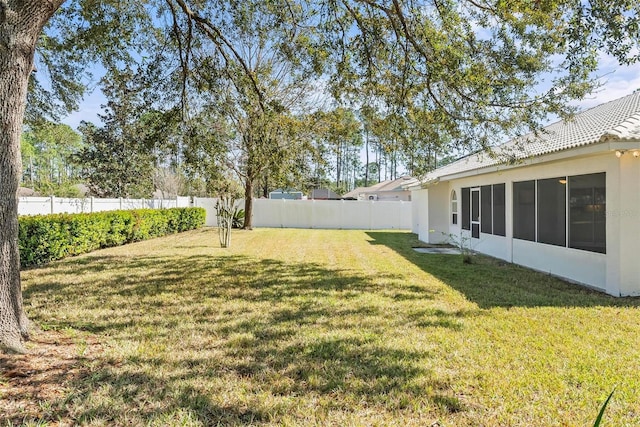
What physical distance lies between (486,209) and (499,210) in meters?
0.84

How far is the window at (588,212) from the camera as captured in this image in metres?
7.13

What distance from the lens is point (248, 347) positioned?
170 inches

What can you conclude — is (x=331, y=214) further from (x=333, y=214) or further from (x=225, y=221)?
(x=225, y=221)

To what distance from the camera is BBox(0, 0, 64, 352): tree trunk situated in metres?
3.87

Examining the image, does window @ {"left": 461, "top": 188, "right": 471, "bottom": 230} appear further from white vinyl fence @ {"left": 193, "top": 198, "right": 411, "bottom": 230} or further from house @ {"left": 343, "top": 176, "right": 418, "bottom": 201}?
house @ {"left": 343, "top": 176, "right": 418, "bottom": 201}

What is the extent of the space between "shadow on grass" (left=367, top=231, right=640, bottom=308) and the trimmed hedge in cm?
948

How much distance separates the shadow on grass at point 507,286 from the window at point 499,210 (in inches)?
35.0

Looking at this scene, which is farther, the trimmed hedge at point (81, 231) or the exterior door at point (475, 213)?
the exterior door at point (475, 213)

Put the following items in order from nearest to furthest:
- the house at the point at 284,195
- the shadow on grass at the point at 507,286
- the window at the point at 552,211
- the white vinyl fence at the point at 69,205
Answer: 1. the shadow on grass at the point at 507,286
2. the window at the point at 552,211
3. the white vinyl fence at the point at 69,205
4. the house at the point at 284,195

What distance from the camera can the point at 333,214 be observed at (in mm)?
24188

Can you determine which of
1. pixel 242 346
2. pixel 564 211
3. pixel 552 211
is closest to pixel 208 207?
pixel 552 211

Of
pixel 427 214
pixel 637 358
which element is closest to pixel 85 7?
pixel 637 358

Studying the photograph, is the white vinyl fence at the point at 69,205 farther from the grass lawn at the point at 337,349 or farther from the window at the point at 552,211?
the window at the point at 552,211

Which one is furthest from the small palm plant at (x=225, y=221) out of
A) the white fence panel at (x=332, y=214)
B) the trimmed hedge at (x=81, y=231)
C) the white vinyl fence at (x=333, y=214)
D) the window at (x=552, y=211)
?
the window at (x=552, y=211)
